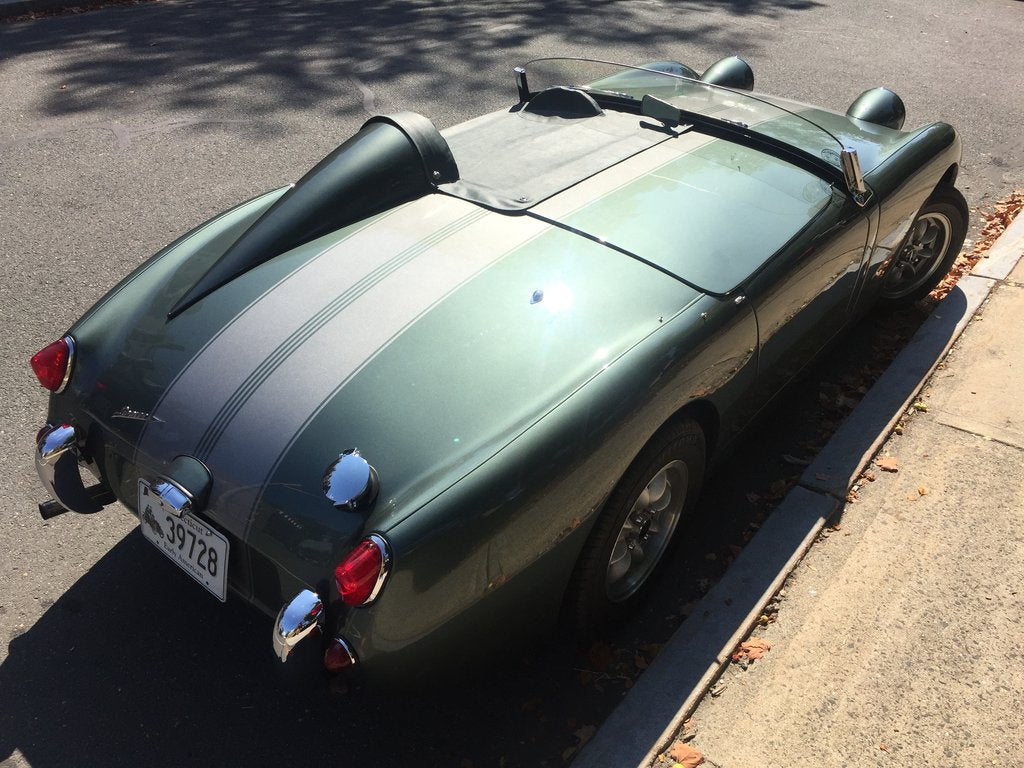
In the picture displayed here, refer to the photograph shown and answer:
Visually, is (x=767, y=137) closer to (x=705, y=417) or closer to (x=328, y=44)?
(x=705, y=417)

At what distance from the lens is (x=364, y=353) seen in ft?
7.34

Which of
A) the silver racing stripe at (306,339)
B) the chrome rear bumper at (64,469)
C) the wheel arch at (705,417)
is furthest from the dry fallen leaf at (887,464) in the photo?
the chrome rear bumper at (64,469)

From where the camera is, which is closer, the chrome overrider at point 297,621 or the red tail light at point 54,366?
the chrome overrider at point 297,621

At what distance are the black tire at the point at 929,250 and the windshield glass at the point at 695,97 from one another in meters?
0.75

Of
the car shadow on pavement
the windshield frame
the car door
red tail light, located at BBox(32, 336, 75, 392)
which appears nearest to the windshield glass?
the windshield frame

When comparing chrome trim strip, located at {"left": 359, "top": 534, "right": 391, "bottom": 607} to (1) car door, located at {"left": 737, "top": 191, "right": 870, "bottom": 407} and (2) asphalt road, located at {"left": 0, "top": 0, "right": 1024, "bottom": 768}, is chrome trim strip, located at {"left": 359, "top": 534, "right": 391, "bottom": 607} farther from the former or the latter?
(1) car door, located at {"left": 737, "top": 191, "right": 870, "bottom": 407}

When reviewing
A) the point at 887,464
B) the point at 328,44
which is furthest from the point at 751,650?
the point at 328,44

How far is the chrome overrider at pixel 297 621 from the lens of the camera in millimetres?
1877

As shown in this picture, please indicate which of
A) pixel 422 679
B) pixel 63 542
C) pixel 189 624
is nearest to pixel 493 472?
pixel 422 679

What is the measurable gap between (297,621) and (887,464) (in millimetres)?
2279

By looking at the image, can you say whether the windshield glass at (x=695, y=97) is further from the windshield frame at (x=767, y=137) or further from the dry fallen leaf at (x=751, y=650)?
the dry fallen leaf at (x=751, y=650)

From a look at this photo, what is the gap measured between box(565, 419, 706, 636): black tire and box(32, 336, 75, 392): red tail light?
153cm

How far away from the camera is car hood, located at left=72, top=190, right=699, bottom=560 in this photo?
2.02 m

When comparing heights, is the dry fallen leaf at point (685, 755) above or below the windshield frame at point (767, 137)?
below
